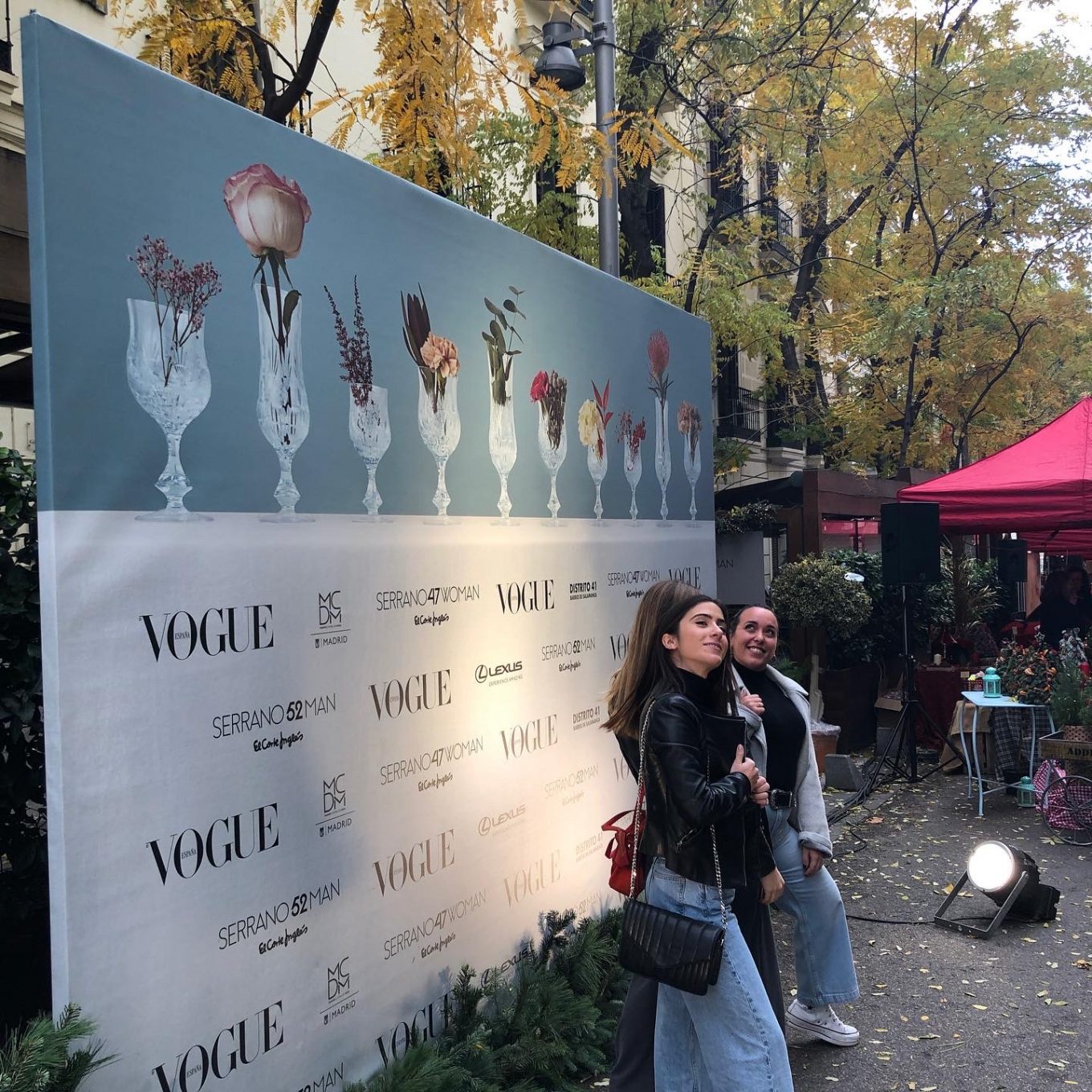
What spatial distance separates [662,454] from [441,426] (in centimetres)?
250

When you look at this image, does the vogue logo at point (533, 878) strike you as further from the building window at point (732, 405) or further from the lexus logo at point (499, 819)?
the building window at point (732, 405)

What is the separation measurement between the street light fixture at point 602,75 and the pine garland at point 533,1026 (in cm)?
428

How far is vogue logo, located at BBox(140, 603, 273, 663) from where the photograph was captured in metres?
2.89

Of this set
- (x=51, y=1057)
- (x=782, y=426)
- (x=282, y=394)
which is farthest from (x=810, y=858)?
(x=782, y=426)

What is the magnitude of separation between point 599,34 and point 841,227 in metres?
10.3

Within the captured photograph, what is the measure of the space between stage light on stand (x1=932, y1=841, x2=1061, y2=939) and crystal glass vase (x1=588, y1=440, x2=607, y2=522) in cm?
289

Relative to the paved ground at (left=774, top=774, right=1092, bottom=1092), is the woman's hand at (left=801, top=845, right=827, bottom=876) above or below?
above

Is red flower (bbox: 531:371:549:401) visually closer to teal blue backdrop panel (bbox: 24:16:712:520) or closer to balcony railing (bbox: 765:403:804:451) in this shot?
teal blue backdrop panel (bbox: 24:16:712:520)

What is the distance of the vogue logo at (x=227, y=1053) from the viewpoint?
290 cm

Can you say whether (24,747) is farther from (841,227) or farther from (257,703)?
(841,227)

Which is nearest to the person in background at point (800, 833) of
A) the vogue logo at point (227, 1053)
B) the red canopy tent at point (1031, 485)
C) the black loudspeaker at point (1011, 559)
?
the vogue logo at point (227, 1053)

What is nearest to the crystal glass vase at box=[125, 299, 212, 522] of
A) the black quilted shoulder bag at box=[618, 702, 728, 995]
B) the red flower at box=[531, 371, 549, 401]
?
the black quilted shoulder bag at box=[618, 702, 728, 995]

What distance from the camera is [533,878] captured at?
476 centimetres

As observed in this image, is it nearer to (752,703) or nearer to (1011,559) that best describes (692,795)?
(752,703)
